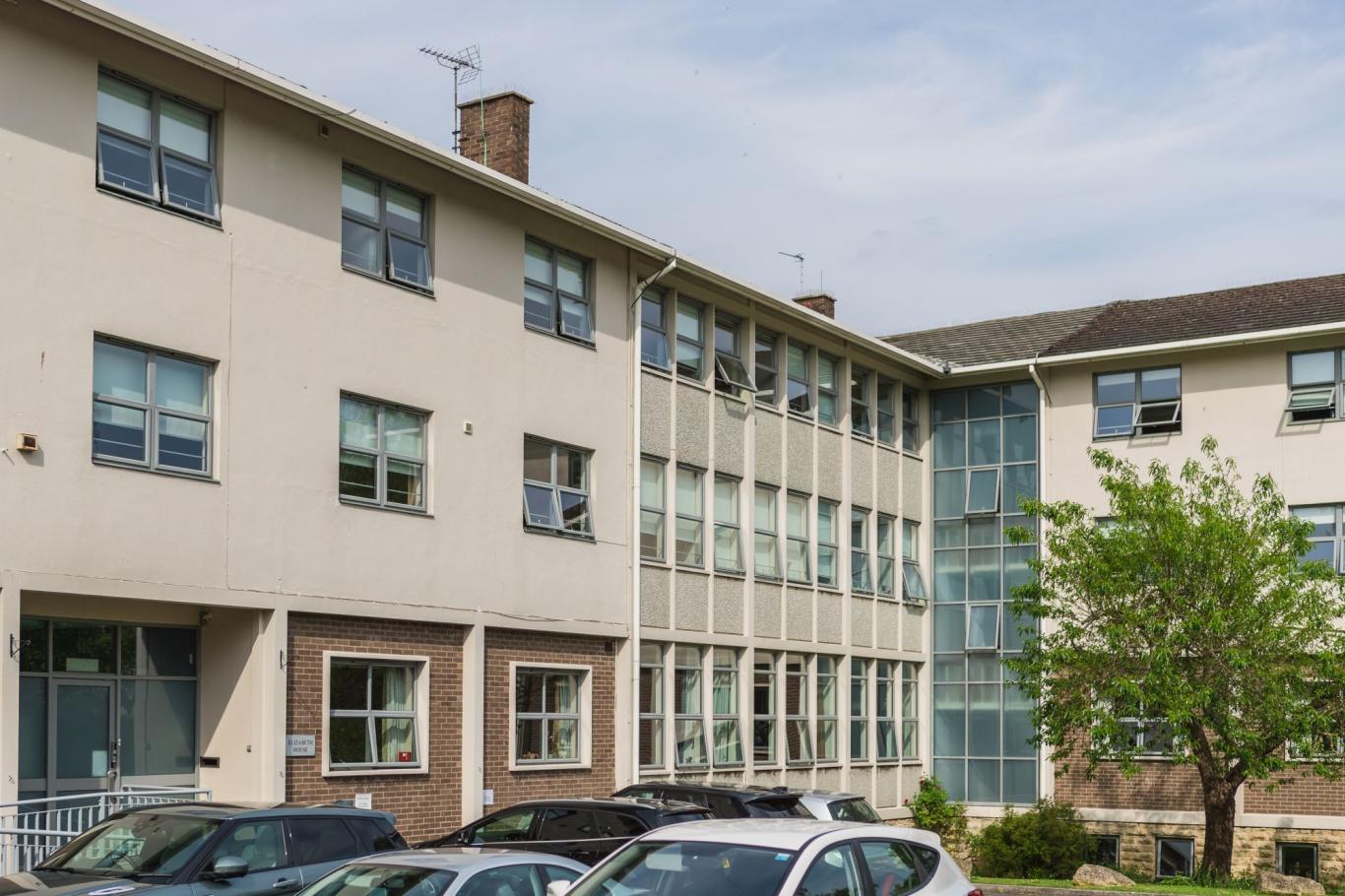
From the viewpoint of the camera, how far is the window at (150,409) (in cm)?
1752

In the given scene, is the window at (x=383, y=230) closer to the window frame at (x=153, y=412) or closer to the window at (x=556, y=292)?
the window at (x=556, y=292)

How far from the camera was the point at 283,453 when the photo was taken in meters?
19.5

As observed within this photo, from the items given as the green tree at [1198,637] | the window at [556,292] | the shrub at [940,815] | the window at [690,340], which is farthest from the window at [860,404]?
→ the window at [556,292]

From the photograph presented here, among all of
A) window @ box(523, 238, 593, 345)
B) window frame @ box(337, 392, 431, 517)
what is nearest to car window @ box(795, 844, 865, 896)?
window frame @ box(337, 392, 431, 517)

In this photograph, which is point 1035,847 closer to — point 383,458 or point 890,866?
point 383,458

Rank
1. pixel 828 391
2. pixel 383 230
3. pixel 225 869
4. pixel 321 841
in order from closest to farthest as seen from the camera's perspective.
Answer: pixel 225 869, pixel 321 841, pixel 383 230, pixel 828 391

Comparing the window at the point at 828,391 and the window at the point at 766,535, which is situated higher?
the window at the point at 828,391

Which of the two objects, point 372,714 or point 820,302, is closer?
point 372,714

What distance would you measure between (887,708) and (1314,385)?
9.86 m

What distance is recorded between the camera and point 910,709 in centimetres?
3347

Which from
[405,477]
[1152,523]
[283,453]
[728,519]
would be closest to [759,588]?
[728,519]

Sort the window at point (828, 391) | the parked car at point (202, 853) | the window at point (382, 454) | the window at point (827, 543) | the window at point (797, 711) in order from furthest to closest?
the window at point (828, 391), the window at point (827, 543), the window at point (797, 711), the window at point (382, 454), the parked car at point (202, 853)

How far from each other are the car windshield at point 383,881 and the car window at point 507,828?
6102 millimetres

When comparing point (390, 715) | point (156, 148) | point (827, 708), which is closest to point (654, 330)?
point (390, 715)
